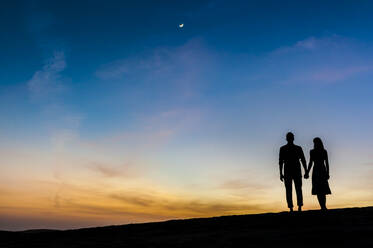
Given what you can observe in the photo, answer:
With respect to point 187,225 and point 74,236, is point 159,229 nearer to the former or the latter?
point 187,225

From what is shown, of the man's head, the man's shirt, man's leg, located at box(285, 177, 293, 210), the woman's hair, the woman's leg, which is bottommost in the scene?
the woman's leg

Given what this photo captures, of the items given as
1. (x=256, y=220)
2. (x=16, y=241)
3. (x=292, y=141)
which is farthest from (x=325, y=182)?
(x=16, y=241)

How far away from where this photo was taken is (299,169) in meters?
11.8

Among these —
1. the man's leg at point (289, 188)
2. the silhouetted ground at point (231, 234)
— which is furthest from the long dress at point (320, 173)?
the silhouetted ground at point (231, 234)

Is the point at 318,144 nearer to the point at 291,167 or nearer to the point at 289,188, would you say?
the point at 291,167

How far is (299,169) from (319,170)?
2.36 ft

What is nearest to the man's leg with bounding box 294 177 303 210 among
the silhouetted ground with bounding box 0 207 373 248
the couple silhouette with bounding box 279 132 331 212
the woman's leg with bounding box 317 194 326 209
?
the couple silhouette with bounding box 279 132 331 212

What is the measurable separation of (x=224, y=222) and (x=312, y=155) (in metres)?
4.12

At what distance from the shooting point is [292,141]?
11820mm

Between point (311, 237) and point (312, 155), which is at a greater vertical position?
point (312, 155)

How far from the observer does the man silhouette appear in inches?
461

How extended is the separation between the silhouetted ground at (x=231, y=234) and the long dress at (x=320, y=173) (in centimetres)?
273

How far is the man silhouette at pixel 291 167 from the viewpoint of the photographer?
11.7 m

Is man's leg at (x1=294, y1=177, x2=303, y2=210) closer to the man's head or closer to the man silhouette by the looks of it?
the man silhouette
